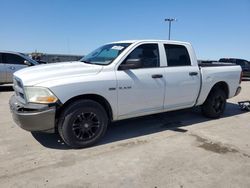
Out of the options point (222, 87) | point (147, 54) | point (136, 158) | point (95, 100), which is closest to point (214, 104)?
point (222, 87)

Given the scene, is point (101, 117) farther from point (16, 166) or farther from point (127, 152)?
point (16, 166)

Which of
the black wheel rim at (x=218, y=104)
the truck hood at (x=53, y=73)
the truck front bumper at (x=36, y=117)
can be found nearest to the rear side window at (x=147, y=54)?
the truck hood at (x=53, y=73)

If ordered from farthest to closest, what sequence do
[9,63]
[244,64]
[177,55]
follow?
[244,64]
[9,63]
[177,55]

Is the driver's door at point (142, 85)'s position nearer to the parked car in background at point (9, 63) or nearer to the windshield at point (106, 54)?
the windshield at point (106, 54)

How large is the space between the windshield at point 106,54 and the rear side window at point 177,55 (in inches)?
38.9

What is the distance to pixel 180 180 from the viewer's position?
3195 mm

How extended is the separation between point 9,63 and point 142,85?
8.19 m

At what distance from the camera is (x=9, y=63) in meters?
10.7

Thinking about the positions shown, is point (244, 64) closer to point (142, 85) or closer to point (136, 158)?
point (142, 85)

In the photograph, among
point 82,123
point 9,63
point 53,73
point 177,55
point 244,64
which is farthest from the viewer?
point 244,64

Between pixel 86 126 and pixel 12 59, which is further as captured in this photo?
pixel 12 59

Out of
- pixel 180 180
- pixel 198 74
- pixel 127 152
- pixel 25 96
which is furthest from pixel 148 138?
pixel 25 96

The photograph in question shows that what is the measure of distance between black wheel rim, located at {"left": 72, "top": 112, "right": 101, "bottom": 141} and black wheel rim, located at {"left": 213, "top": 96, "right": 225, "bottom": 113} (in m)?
3.42

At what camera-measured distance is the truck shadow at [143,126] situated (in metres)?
4.53
